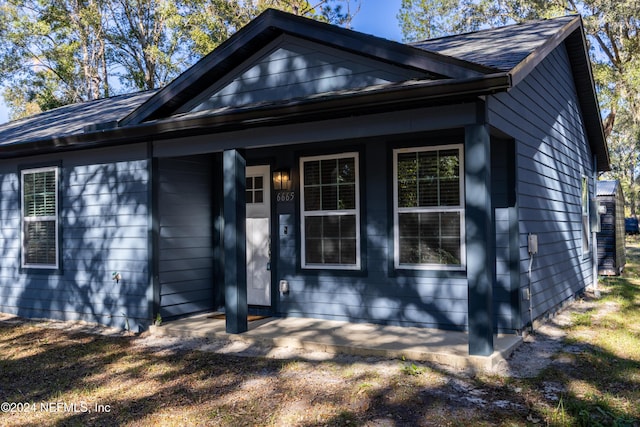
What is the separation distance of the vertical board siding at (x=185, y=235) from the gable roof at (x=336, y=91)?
85cm

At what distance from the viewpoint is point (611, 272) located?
12227mm

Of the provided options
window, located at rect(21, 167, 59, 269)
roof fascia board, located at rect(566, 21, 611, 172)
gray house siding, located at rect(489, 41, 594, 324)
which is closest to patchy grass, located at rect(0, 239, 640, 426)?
gray house siding, located at rect(489, 41, 594, 324)

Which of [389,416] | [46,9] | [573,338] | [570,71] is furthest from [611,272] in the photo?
[46,9]

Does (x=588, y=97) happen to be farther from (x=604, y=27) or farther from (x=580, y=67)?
(x=604, y=27)

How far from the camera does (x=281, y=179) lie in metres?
7.59

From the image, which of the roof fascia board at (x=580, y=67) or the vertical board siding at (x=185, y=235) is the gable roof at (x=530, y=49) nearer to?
the roof fascia board at (x=580, y=67)

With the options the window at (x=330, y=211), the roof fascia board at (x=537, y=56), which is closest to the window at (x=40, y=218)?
the window at (x=330, y=211)

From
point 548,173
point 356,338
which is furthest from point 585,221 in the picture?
point 356,338

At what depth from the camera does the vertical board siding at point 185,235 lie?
7379 mm

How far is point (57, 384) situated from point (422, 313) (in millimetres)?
4137

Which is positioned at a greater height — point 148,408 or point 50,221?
point 50,221

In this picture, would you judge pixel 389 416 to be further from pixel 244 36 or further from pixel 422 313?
pixel 244 36

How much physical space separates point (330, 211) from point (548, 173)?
3.25 m

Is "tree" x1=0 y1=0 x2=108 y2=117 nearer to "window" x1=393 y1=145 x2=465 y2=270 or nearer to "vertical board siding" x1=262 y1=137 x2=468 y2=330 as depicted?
"vertical board siding" x1=262 y1=137 x2=468 y2=330
